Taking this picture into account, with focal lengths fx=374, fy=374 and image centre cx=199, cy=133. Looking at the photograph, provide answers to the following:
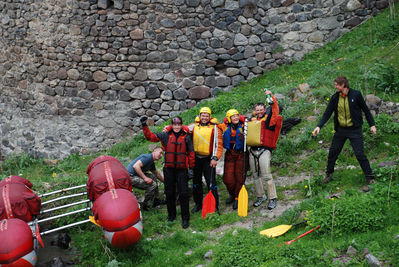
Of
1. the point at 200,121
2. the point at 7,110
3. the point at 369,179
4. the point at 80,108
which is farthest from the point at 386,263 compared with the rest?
the point at 7,110

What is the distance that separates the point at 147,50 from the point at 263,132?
5.34 m

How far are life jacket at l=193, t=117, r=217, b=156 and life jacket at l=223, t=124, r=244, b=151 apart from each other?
0.27 meters

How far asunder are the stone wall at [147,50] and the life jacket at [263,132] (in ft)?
15.0

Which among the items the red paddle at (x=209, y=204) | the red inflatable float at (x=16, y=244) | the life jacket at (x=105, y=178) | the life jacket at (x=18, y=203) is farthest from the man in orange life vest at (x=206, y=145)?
the red inflatable float at (x=16, y=244)

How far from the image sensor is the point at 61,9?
1017cm

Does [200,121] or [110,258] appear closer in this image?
[110,258]

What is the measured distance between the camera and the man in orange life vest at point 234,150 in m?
6.00

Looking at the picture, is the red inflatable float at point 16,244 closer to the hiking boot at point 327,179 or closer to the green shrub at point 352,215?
the green shrub at point 352,215

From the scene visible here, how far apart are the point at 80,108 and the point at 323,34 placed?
7.00 meters

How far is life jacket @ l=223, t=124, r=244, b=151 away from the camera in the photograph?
19.6ft

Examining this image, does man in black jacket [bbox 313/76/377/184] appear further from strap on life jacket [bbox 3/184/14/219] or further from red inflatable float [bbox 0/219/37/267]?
strap on life jacket [bbox 3/184/14/219]

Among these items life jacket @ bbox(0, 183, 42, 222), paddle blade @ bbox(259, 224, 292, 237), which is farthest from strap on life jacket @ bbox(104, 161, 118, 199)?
paddle blade @ bbox(259, 224, 292, 237)

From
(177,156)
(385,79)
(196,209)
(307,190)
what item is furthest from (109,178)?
(385,79)

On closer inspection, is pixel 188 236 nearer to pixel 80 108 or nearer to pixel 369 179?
pixel 369 179
